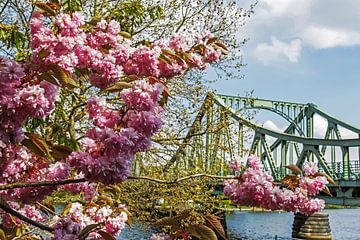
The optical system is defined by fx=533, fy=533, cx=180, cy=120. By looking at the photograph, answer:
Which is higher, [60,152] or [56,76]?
[56,76]

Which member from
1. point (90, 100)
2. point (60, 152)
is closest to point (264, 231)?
point (60, 152)

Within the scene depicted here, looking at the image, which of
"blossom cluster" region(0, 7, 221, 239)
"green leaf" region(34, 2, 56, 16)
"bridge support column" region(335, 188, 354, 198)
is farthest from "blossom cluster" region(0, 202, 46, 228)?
"bridge support column" region(335, 188, 354, 198)

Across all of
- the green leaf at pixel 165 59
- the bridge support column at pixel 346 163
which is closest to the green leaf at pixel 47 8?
the green leaf at pixel 165 59

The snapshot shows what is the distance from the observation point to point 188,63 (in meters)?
2.26

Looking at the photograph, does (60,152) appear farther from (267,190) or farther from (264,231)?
(264,231)

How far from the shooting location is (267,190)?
88.5 inches

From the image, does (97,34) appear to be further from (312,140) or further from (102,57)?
(312,140)

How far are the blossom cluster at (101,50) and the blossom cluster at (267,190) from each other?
54 centimetres

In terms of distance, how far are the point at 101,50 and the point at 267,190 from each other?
0.90m

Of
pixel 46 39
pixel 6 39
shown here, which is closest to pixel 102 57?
pixel 46 39

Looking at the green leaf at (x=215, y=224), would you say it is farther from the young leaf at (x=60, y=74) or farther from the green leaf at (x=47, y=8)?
the green leaf at (x=47, y=8)

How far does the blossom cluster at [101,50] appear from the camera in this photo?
1.65 m

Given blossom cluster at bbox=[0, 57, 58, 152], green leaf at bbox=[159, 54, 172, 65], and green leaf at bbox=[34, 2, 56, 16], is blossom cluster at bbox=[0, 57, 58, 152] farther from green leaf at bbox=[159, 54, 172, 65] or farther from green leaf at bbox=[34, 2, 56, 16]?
green leaf at bbox=[159, 54, 172, 65]

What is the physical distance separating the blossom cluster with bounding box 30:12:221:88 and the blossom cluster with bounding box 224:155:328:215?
542 mm
